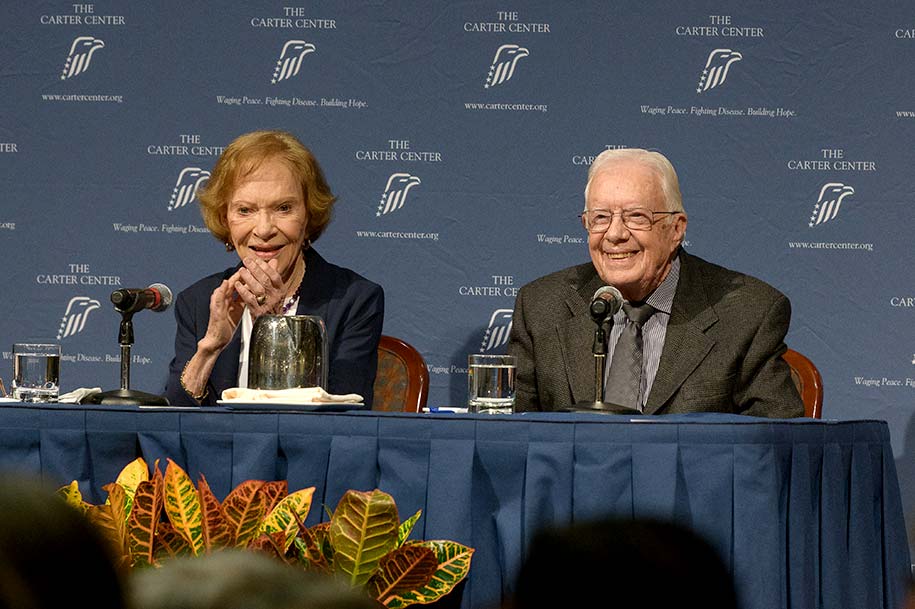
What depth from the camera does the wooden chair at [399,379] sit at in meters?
3.62

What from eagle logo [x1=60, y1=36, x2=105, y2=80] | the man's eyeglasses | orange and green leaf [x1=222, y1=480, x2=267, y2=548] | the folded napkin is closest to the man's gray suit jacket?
the man's eyeglasses

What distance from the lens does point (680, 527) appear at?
549 mm

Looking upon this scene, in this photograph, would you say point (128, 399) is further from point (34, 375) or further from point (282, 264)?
point (282, 264)

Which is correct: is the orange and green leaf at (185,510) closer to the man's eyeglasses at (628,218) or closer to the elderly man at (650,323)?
the elderly man at (650,323)

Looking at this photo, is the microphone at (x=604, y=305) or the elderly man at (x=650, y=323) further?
the elderly man at (x=650, y=323)

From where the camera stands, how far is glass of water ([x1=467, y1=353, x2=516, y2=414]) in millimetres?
2662

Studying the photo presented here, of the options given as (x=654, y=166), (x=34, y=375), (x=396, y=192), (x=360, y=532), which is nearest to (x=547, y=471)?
(x=360, y=532)

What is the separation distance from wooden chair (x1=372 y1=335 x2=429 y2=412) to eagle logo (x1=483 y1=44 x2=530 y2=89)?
1488 mm

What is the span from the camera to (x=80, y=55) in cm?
492

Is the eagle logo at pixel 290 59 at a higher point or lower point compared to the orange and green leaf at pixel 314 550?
higher

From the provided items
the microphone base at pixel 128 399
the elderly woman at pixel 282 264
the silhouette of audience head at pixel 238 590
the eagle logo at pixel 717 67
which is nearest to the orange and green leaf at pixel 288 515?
the microphone base at pixel 128 399

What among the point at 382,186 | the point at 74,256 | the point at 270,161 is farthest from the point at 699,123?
the point at 74,256

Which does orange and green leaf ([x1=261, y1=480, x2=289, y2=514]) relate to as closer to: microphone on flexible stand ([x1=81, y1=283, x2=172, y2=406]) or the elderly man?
Result: microphone on flexible stand ([x1=81, y1=283, x2=172, y2=406])

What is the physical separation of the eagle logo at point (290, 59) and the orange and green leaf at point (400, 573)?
Answer: 322 centimetres
